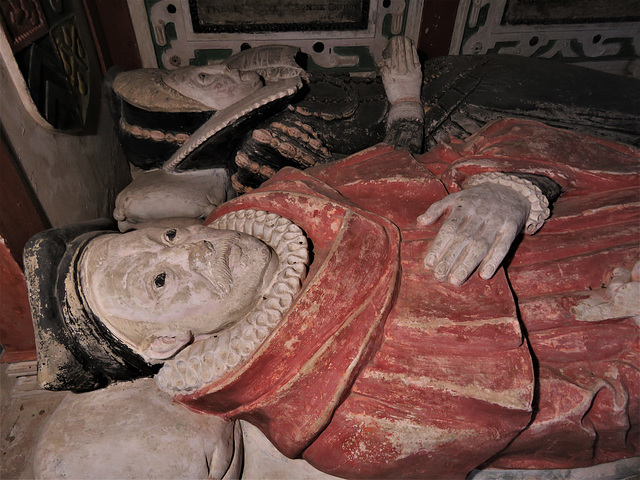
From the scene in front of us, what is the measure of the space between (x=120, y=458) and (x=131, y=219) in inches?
43.5

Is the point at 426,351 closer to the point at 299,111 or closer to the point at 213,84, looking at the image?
the point at 299,111

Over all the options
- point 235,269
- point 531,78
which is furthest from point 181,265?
point 531,78

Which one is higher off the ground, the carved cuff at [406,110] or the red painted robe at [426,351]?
the carved cuff at [406,110]

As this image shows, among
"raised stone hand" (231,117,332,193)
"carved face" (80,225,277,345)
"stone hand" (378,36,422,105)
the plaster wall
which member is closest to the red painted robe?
"carved face" (80,225,277,345)

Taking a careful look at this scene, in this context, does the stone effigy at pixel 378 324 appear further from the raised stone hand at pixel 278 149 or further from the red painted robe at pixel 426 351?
the raised stone hand at pixel 278 149

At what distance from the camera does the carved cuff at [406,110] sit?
191cm

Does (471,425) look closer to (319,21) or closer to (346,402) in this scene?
(346,402)

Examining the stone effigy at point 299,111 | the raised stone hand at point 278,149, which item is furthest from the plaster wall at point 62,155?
the raised stone hand at point 278,149

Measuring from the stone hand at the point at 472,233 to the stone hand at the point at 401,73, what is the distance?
0.98m

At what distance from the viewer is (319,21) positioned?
2.71 meters

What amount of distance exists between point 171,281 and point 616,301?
1286 mm

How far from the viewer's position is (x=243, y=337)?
1076 mm

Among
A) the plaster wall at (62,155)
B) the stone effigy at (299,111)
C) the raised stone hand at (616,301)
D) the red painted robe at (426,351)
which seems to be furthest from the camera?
the stone effigy at (299,111)

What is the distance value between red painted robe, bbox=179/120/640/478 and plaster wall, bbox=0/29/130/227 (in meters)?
0.92
